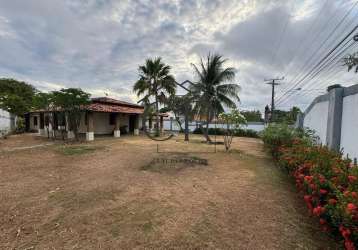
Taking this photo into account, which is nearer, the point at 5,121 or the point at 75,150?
the point at 75,150

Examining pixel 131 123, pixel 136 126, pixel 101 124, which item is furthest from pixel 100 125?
pixel 131 123

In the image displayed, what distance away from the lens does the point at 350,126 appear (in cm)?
493

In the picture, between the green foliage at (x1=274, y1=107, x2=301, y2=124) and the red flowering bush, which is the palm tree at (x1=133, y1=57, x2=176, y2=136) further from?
the red flowering bush

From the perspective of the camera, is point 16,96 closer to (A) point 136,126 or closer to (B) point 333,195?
(A) point 136,126

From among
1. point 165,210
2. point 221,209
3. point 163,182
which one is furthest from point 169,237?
point 163,182

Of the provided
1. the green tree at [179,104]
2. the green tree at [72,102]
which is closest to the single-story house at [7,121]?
the green tree at [72,102]

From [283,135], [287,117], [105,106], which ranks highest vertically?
[105,106]

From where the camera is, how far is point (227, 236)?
8.68ft

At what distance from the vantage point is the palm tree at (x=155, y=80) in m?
16.8

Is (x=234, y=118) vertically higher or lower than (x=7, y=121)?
higher

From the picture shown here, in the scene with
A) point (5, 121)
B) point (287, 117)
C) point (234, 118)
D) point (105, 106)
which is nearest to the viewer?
point (234, 118)

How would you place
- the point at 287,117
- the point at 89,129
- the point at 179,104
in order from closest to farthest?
1. the point at 179,104
2. the point at 89,129
3. the point at 287,117

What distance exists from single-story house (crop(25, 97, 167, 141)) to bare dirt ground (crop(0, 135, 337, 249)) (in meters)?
8.77

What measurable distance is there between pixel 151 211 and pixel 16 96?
1824 cm
